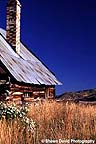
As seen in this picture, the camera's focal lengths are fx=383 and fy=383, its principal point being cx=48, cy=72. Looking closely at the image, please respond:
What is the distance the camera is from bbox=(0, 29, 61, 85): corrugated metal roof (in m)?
19.4

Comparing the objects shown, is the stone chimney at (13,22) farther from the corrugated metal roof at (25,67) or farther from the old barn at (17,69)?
the corrugated metal roof at (25,67)

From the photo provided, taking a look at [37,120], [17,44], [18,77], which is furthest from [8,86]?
[37,120]

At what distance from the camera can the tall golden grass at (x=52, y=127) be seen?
853 centimetres

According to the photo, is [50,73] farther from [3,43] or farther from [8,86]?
[8,86]

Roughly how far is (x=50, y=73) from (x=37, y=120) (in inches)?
577

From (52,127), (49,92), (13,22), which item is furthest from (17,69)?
(52,127)

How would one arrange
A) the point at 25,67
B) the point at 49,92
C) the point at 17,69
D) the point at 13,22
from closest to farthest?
the point at 17,69, the point at 25,67, the point at 13,22, the point at 49,92

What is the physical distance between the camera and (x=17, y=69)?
65.1 ft

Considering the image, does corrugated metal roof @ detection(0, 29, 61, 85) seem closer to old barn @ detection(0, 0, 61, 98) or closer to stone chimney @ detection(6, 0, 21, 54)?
old barn @ detection(0, 0, 61, 98)

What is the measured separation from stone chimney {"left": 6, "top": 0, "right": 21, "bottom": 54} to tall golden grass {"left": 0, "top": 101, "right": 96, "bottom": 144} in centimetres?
1051

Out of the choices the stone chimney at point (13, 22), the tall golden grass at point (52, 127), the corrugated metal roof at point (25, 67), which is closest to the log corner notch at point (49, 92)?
the corrugated metal roof at point (25, 67)

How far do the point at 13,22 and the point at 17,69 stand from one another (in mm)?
3810

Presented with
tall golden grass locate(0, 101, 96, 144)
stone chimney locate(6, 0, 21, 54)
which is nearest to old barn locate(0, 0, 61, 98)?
stone chimney locate(6, 0, 21, 54)

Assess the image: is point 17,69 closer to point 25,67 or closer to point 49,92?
point 25,67
